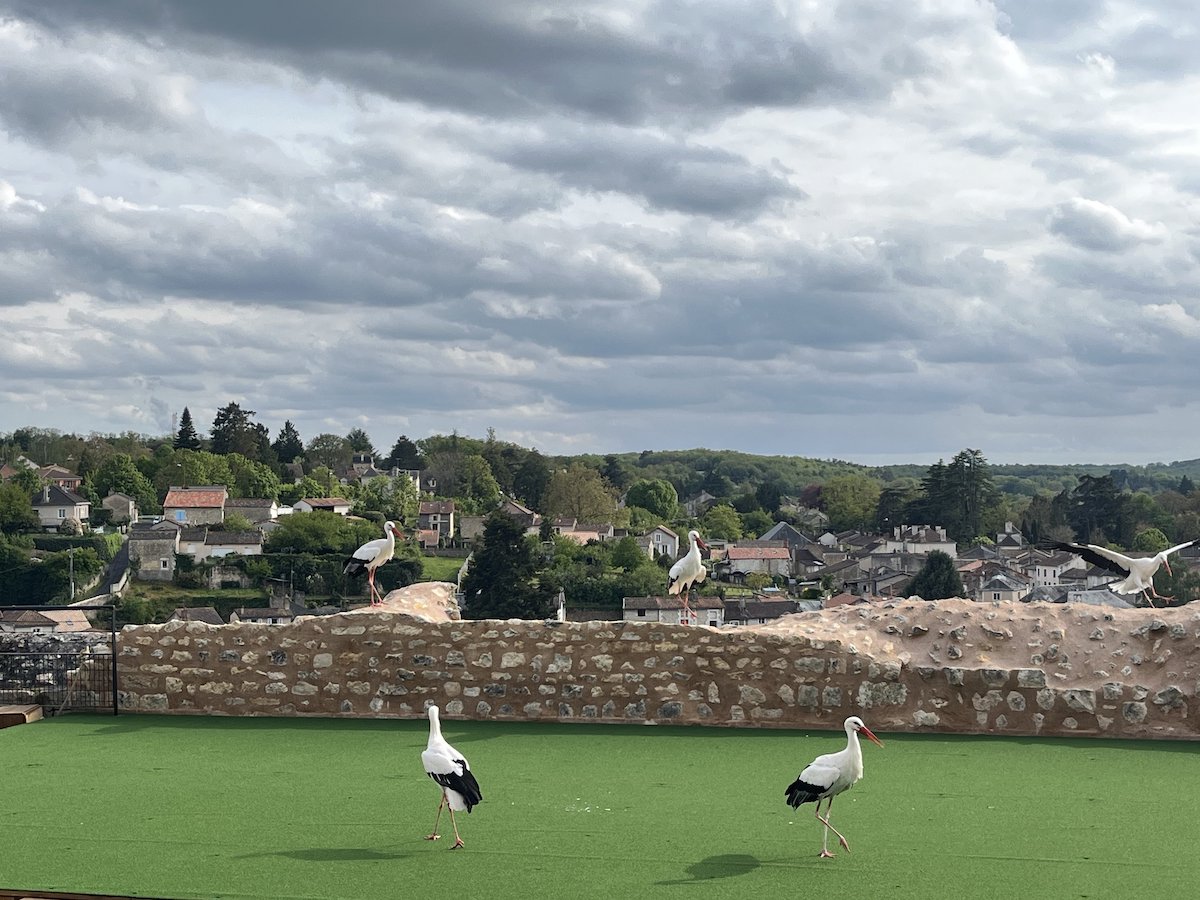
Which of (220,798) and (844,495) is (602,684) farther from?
(844,495)

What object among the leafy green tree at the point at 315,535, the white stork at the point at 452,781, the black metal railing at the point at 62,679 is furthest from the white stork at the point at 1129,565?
the leafy green tree at the point at 315,535

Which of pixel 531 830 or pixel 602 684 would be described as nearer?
pixel 531 830

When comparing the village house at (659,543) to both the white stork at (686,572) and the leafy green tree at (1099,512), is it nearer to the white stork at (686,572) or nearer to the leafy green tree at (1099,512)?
the leafy green tree at (1099,512)

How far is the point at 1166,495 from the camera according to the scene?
106m

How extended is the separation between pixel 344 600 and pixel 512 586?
28.6 metres

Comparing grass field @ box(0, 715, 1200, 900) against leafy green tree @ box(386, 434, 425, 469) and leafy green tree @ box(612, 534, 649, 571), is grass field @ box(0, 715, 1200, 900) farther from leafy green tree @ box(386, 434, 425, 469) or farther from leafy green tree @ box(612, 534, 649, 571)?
leafy green tree @ box(386, 434, 425, 469)

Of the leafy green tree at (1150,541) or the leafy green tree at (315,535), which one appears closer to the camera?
the leafy green tree at (1150,541)

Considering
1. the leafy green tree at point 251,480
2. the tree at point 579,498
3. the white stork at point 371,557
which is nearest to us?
the white stork at point 371,557

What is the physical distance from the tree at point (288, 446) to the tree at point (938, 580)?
9036cm

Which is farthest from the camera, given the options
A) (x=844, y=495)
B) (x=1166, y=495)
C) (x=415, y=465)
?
(x=415, y=465)

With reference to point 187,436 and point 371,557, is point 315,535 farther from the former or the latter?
point 371,557

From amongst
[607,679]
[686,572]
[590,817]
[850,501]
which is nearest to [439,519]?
[850,501]

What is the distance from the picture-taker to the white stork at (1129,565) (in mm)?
11844

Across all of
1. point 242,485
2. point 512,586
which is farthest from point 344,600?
point 242,485
